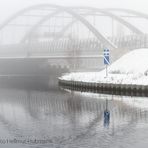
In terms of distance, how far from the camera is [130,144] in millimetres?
17047

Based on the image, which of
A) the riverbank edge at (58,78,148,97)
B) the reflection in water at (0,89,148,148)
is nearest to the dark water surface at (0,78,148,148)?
the reflection in water at (0,89,148,148)

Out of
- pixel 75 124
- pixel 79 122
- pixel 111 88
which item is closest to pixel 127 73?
pixel 111 88

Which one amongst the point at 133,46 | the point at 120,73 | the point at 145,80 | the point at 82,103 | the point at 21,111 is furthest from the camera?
the point at 133,46

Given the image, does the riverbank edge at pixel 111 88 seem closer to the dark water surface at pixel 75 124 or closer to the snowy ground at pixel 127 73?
the snowy ground at pixel 127 73

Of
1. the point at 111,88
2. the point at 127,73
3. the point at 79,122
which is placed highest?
the point at 79,122

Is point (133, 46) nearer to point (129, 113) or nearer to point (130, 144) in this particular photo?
point (129, 113)

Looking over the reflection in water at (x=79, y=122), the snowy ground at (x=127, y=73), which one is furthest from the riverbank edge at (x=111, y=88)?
the reflection in water at (x=79, y=122)

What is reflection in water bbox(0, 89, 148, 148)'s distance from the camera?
703 inches

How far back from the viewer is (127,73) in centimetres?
4778

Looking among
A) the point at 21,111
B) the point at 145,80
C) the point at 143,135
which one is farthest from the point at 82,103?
the point at 143,135

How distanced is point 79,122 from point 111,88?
18096 millimetres

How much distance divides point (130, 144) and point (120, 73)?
106ft

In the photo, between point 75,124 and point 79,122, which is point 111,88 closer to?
point 79,122

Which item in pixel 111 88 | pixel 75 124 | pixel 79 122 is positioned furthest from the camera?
pixel 111 88
